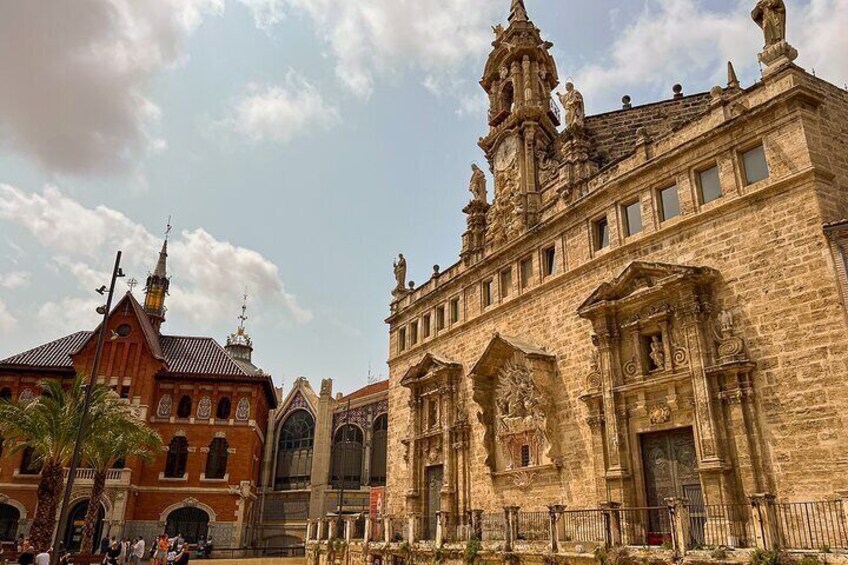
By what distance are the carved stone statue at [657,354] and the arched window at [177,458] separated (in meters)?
30.8

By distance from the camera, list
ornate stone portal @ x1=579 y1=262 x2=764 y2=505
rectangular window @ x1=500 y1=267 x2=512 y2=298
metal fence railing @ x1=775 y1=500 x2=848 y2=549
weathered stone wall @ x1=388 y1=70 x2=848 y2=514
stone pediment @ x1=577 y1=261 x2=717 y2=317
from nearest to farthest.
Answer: metal fence railing @ x1=775 y1=500 x2=848 y2=549 → weathered stone wall @ x1=388 y1=70 x2=848 y2=514 → ornate stone portal @ x1=579 y1=262 x2=764 y2=505 → stone pediment @ x1=577 y1=261 x2=717 y2=317 → rectangular window @ x1=500 y1=267 x2=512 y2=298

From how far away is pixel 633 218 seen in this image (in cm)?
1812

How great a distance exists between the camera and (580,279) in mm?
19297

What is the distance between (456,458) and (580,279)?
28.5ft

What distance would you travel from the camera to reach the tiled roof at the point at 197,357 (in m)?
40.2

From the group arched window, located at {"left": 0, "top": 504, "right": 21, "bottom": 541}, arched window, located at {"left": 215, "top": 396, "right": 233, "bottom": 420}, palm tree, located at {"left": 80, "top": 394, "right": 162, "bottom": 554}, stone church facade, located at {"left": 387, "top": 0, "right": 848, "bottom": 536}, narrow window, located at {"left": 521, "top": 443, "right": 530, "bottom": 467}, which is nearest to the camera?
stone church facade, located at {"left": 387, "top": 0, "right": 848, "bottom": 536}

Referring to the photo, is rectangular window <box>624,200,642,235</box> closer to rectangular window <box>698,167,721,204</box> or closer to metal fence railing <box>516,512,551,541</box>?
rectangular window <box>698,167,721,204</box>

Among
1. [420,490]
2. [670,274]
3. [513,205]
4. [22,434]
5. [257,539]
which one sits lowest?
[257,539]

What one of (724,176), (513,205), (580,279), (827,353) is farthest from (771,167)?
(513,205)

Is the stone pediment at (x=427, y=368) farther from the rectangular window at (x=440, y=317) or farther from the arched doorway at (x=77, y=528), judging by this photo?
the arched doorway at (x=77, y=528)

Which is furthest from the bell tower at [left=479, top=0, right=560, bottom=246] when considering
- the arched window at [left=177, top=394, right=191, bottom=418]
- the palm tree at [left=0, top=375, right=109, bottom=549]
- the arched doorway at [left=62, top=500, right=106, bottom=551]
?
the arched doorway at [left=62, top=500, right=106, bottom=551]

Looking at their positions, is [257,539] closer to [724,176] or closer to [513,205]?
[513,205]

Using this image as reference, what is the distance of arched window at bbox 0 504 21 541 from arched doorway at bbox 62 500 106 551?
281 centimetres

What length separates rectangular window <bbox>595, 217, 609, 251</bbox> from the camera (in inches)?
747
